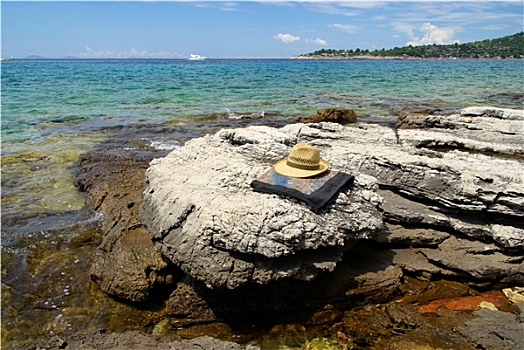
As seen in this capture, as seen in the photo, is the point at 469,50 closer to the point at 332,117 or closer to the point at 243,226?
the point at 332,117

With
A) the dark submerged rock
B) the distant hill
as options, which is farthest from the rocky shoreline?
the distant hill

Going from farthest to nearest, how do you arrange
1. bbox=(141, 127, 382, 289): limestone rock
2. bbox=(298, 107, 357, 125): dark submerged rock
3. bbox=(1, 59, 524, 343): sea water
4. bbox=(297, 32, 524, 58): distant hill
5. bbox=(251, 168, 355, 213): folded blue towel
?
bbox=(297, 32, 524, 58): distant hill → bbox=(298, 107, 357, 125): dark submerged rock → bbox=(1, 59, 524, 343): sea water → bbox=(251, 168, 355, 213): folded blue towel → bbox=(141, 127, 382, 289): limestone rock

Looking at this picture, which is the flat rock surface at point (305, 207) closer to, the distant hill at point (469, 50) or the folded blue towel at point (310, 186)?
the folded blue towel at point (310, 186)

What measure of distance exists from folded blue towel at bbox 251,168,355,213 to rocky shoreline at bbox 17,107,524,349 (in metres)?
0.15

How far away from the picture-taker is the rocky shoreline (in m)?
4.89

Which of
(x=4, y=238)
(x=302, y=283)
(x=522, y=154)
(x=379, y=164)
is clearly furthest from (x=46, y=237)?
(x=522, y=154)

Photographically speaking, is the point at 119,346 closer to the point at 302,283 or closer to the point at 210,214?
the point at 210,214

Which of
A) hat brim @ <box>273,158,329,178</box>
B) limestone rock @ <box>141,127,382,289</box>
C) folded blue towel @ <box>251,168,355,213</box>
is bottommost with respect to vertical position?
limestone rock @ <box>141,127,382,289</box>

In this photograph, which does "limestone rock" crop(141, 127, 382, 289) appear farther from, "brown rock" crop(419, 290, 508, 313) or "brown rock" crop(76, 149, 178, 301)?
"brown rock" crop(419, 290, 508, 313)

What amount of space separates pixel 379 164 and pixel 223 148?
2.95m

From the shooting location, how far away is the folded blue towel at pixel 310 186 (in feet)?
17.2

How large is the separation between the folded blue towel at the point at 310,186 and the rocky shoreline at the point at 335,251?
0.15m

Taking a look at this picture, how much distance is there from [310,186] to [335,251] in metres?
0.98

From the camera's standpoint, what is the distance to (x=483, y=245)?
5984 millimetres
